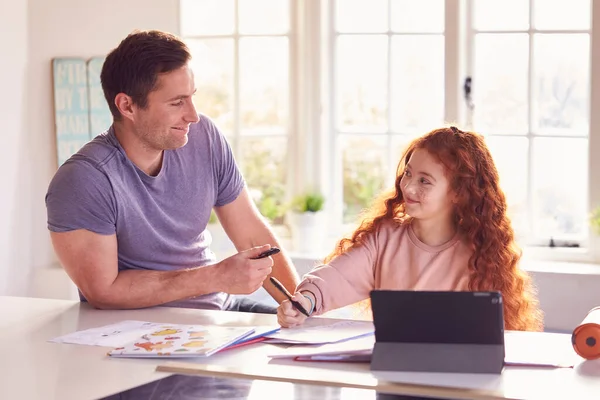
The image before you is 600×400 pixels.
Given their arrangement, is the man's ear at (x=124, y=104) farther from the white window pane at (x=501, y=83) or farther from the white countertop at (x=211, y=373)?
the white window pane at (x=501, y=83)

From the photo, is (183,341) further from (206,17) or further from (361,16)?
(206,17)

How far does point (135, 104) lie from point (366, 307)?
93 centimetres

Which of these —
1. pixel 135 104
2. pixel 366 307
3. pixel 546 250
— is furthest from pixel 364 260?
pixel 546 250

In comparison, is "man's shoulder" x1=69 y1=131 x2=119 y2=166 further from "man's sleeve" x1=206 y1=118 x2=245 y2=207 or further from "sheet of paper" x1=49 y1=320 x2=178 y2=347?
"sheet of paper" x1=49 y1=320 x2=178 y2=347

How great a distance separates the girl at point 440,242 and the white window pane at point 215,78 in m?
2.18

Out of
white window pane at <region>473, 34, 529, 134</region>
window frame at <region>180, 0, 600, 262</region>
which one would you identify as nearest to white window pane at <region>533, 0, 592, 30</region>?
white window pane at <region>473, 34, 529, 134</region>

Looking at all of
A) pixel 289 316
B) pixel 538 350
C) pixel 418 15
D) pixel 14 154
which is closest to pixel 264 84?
pixel 418 15

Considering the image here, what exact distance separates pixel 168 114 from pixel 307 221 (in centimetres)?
180

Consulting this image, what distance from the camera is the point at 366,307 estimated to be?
2.95 metres

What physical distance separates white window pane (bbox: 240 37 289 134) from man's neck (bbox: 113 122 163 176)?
75.4 inches

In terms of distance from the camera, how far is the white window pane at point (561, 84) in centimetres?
428

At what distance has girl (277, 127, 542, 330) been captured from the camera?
2.61 m

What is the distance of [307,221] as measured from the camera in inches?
182

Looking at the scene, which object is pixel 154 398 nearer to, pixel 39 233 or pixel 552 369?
pixel 552 369
